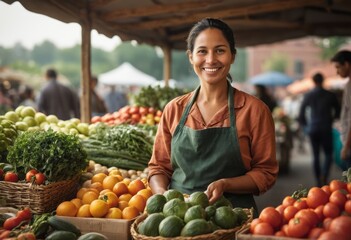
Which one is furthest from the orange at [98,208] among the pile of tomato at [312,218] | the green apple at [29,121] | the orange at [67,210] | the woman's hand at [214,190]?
the green apple at [29,121]

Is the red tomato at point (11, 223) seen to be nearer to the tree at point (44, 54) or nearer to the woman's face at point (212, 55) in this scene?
the woman's face at point (212, 55)

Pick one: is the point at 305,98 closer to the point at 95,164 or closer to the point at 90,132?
the point at 90,132

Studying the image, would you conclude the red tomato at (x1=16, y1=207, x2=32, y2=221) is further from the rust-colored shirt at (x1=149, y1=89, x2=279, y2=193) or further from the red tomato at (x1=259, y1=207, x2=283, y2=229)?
the red tomato at (x1=259, y1=207, x2=283, y2=229)

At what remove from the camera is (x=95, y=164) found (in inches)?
166

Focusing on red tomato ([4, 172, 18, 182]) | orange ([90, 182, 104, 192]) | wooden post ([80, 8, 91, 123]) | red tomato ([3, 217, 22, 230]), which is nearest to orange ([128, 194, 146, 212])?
orange ([90, 182, 104, 192])

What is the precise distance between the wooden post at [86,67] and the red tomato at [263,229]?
4.25m

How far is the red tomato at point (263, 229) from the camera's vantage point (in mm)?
2043

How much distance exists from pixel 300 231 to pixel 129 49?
256 feet

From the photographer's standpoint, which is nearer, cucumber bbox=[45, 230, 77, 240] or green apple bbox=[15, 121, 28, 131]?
cucumber bbox=[45, 230, 77, 240]

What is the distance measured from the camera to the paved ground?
809 centimetres

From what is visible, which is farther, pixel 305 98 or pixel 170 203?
pixel 305 98

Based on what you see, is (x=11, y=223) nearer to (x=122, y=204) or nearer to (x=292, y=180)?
→ (x=122, y=204)

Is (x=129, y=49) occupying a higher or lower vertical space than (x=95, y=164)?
higher

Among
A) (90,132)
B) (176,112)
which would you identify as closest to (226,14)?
(90,132)
